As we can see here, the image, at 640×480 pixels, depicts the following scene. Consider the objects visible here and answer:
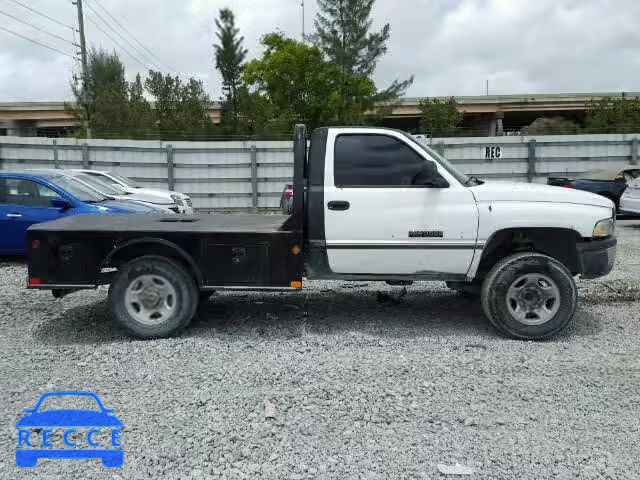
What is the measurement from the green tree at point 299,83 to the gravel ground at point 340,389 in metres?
29.0

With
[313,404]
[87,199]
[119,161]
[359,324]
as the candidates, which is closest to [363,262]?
[359,324]

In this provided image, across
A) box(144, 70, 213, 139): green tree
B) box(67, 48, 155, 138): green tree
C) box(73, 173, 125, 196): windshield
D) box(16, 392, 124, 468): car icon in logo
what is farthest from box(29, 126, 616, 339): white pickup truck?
box(144, 70, 213, 139): green tree

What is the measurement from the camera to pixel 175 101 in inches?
1319

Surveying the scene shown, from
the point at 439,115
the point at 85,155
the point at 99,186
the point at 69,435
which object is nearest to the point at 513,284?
the point at 69,435

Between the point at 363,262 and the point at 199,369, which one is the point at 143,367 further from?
the point at 363,262

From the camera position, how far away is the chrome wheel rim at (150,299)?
18.0 ft

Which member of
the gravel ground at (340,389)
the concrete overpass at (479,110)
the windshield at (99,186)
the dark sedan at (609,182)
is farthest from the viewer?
the concrete overpass at (479,110)

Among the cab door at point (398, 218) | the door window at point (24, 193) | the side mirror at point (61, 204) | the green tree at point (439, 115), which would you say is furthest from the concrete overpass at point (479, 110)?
the cab door at point (398, 218)

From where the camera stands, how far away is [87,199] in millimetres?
10047

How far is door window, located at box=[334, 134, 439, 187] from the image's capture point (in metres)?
5.47

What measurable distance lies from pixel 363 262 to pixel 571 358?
199 centimetres

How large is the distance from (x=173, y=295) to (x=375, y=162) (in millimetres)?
2311

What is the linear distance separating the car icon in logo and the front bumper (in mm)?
4320

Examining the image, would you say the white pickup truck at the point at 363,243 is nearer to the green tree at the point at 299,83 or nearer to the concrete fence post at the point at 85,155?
the concrete fence post at the point at 85,155
